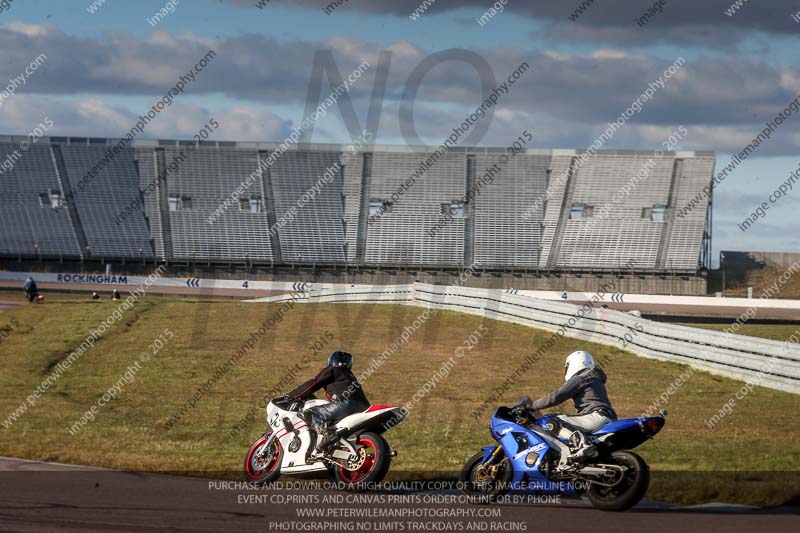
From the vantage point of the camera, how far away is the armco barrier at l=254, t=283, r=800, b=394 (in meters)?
18.9

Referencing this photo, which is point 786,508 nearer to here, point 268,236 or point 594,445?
point 594,445

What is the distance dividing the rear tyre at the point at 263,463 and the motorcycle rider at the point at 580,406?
286cm

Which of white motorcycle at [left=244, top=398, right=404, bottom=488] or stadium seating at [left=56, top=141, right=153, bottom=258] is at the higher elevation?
stadium seating at [left=56, top=141, right=153, bottom=258]

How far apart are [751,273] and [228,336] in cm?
4086

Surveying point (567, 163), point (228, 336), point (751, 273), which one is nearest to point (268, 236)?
point (567, 163)

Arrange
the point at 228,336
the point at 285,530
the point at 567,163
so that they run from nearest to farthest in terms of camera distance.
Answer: the point at 285,530
the point at 228,336
the point at 567,163

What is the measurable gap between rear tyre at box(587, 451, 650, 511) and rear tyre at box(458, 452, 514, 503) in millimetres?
845

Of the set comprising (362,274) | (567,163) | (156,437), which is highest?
Answer: (567,163)

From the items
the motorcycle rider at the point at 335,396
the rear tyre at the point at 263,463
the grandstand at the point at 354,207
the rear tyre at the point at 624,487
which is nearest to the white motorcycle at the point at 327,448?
the rear tyre at the point at 263,463

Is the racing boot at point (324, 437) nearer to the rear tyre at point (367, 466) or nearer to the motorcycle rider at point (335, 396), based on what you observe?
the motorcycle rider at point (335, 396)

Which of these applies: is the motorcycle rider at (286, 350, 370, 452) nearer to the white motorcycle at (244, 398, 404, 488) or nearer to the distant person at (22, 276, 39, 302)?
the white motorcycle at (244, 398, 404, 488)

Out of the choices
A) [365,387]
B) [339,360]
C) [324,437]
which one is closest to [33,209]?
[365,387]

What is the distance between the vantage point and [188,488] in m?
10.3

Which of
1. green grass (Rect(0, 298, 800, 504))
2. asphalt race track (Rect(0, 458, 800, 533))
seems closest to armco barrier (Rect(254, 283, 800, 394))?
green grass (Rect(0, 298, 800, 504))
